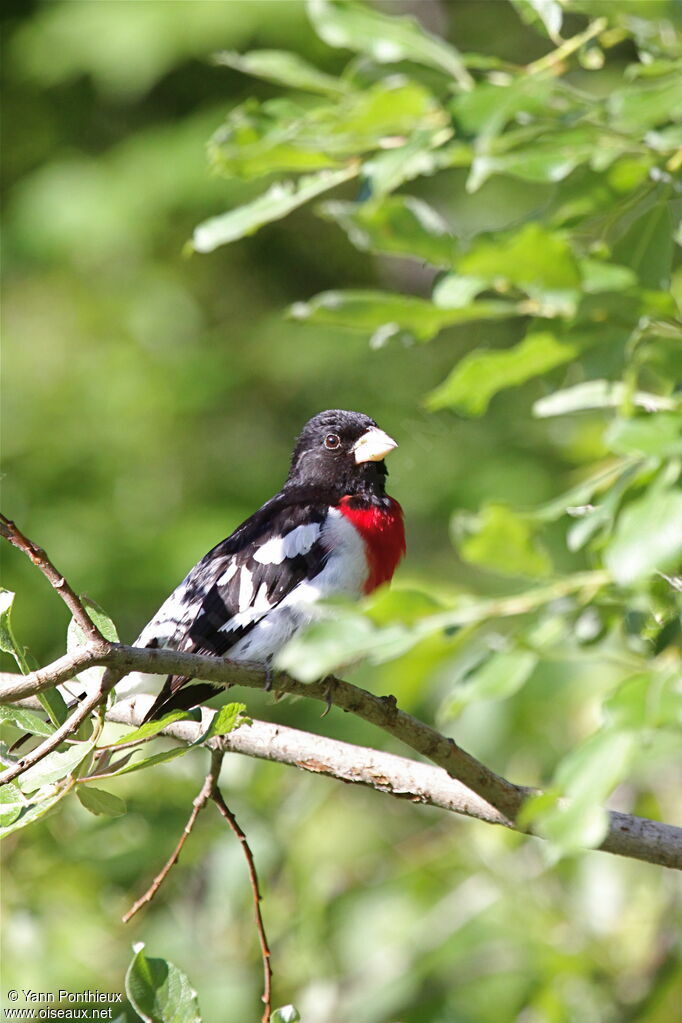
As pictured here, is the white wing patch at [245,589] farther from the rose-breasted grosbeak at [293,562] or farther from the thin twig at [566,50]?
the thin twig at [566,50]

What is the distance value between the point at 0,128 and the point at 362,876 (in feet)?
20.8

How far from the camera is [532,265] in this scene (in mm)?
1135

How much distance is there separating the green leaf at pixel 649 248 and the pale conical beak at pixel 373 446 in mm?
2243

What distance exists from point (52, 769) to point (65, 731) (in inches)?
2.8

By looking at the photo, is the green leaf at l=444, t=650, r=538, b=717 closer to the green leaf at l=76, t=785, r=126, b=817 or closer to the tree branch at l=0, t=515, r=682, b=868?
the tree branch at l=0, t=515, r=682, b=868

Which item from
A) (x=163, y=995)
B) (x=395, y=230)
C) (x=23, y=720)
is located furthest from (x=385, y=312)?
(x=163, y=995)

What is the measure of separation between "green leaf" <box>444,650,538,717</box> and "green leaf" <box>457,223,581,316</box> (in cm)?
34

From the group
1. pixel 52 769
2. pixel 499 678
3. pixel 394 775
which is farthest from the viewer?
pixel 394 775

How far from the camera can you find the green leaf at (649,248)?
1369 millimetres

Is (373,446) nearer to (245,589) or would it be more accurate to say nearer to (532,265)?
(245,589)

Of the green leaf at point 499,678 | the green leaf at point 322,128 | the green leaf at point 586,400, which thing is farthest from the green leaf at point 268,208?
the green leaf at point 499,678

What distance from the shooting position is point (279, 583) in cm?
338

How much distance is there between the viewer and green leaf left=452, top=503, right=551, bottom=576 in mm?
1117

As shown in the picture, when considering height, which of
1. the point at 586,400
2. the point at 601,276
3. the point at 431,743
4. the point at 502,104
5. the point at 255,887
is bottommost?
the point at 255,887
